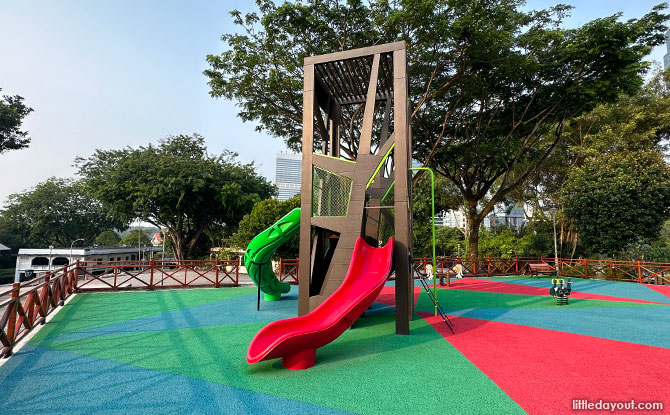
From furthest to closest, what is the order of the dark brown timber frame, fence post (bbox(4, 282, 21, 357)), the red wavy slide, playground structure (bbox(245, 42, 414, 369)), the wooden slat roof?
the wooden slat roof, the dark brown timber frame, fence post (bbox(4, 282, 21, 357)), playground structure (bbox(245, 42, 414, 369)), the red wavy slide

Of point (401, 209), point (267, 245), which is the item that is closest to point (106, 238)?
point (267, 245)

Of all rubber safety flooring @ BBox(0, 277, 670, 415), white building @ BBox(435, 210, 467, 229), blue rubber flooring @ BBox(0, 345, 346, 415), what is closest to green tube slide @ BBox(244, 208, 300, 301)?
rubber safety flooring @ BBox(0, 277, 670, 415)

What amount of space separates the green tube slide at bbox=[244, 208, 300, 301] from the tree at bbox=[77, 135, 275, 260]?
17558 millimetres

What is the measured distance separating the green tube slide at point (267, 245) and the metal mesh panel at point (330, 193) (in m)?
1.72

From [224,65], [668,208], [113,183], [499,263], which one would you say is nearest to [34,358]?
[224,65]

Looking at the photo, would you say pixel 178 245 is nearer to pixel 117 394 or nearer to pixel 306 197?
pixel 306 197

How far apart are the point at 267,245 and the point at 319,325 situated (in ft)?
16.7

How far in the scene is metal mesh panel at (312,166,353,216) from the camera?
24.6 feet

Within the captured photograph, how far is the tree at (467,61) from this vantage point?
13.1 metres

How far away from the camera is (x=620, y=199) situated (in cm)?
1873

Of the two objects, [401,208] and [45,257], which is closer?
[401,208]

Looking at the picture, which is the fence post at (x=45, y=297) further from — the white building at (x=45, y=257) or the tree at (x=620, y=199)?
the tree at (x=620, y=199)

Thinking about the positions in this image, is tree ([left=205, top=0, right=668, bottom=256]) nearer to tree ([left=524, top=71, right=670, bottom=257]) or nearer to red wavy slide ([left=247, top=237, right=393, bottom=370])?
tree ([left=524, top=71, right=670, bottom=257])

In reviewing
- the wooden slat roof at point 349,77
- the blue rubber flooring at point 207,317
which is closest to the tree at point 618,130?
the wooden slat roof at point 349,77
